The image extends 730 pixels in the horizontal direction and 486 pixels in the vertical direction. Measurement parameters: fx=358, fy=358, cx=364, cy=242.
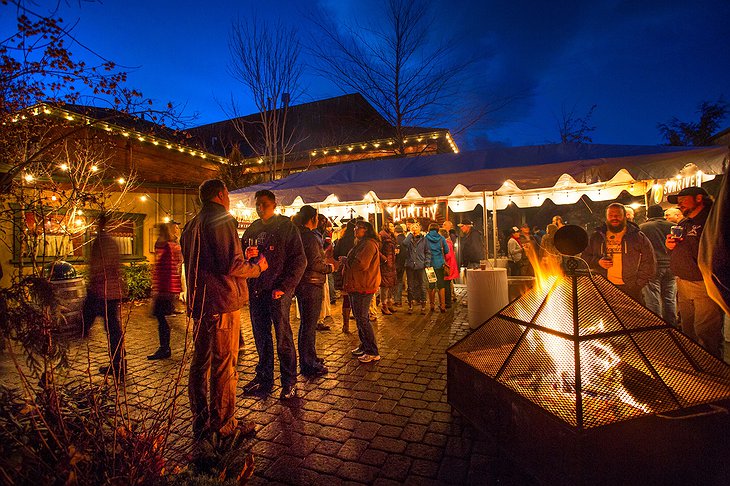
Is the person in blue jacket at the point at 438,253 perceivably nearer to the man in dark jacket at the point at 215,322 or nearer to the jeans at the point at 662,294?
the jeans at the point at 662,294

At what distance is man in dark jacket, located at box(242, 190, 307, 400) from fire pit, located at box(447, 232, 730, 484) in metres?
1.94

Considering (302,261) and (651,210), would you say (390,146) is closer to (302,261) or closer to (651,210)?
(651,210)

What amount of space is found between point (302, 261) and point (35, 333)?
2.56 m

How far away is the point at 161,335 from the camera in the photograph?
18.5ft

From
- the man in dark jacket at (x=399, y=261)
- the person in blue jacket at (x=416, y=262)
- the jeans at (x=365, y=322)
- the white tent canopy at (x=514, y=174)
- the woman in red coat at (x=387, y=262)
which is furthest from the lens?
the man in dark jacket at (x=399, y=261)

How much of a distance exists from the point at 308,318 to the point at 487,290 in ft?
12.2

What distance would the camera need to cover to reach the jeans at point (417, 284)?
8914mm

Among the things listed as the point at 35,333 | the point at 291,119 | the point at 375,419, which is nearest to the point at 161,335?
the point at 375,419

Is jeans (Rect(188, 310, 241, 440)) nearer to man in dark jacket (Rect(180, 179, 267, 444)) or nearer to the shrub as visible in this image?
man in dark jacket (Rect(180, 179, 267, 444))

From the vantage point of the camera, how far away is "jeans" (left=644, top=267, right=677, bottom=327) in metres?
6.04

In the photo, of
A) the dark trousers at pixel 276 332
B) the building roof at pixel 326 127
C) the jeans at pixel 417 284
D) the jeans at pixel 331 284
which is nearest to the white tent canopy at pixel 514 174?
the jeans at pixel 417 284

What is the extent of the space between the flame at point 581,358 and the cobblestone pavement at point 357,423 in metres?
0.78

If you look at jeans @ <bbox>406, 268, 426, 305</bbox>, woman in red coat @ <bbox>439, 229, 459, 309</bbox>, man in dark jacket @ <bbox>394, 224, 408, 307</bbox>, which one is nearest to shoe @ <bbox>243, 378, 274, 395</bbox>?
jeans @ <bbox>406, 268, 426, 305</bbox>

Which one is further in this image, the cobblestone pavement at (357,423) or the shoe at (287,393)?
the shoe at (287,393)
